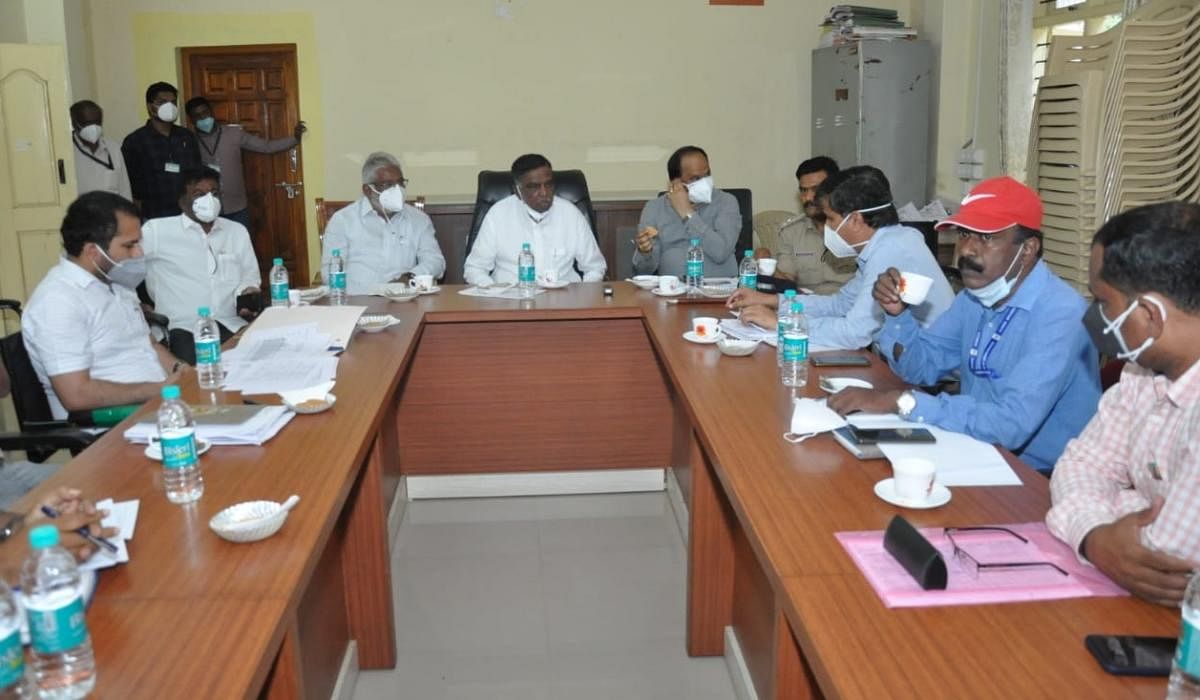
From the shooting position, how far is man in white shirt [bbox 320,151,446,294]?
4441mm

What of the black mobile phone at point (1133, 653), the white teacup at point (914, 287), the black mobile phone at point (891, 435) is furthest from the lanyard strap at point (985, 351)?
the black mobile phone at point (1133, 653)

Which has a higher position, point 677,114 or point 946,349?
point 677,114

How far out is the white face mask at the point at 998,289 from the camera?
7.45 ft

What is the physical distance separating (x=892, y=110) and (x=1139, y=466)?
4.46m

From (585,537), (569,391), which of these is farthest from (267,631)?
(569,391)

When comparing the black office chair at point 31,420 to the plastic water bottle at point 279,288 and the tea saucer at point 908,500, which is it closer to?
the plastic water bottle at point 279,288

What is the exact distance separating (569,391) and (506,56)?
11.4ft

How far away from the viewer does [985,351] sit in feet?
7.93

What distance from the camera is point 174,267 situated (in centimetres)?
420

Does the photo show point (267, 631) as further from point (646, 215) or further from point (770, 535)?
point (646, 215)

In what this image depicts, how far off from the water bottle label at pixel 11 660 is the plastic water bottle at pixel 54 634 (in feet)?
0.16

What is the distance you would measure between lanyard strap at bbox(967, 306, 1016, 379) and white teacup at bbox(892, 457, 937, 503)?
2.44ft

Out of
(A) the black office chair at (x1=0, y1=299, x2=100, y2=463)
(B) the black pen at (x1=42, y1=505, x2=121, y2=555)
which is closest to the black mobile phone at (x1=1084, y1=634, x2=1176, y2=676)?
(B) the black pen at (x1=42, y1=505, x2=121, y2=555)

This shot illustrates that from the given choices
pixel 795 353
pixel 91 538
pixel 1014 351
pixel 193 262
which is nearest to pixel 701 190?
pixel 795 353
